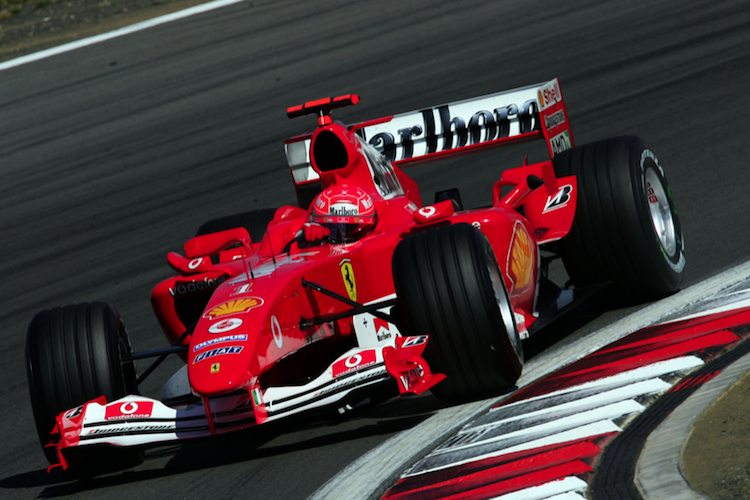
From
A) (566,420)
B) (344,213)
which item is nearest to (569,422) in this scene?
(566,420)

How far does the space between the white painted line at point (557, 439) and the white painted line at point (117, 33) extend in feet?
52.5

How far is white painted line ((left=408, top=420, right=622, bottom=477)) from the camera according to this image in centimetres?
440

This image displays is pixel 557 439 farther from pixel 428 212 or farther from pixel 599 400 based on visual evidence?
pixel 428 212

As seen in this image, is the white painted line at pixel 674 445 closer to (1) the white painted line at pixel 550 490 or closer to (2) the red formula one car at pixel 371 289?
(1) the white painted line at pixel 550 490

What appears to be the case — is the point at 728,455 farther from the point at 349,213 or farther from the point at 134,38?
the point at 134,38

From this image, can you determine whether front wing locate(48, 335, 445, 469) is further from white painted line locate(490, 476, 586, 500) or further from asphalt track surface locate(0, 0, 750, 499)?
white painted line locate(490, 476, 586, 500)

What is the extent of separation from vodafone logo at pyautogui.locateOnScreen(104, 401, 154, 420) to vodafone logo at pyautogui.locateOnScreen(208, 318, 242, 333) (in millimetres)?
553

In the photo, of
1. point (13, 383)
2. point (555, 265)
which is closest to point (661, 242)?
point (555, 265)

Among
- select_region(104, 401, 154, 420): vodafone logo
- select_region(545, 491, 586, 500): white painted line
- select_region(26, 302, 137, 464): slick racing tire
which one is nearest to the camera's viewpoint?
select_region(545, 491, 586, 500): white painted line

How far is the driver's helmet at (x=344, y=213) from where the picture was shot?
20.1 feet

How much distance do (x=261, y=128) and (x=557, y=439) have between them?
1080cm

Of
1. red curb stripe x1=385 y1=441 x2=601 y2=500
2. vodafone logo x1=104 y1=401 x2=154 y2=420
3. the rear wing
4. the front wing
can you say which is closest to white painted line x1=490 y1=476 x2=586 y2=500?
red curb stripe x1=385 y1=441 x2=601 y2=500

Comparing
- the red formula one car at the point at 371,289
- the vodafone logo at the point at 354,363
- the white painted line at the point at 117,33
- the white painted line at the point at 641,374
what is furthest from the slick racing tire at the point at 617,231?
the white painted line at the point at 117,33

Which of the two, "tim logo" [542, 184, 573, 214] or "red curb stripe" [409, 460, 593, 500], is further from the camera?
"tim logo" [542, 184, 573, 214]
